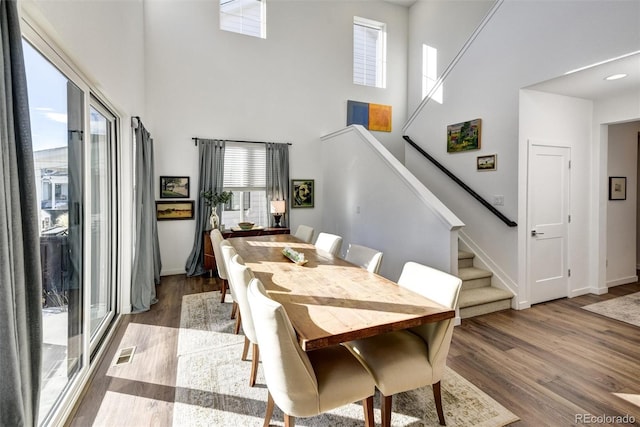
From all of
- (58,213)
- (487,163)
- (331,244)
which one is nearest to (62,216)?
(58,213)

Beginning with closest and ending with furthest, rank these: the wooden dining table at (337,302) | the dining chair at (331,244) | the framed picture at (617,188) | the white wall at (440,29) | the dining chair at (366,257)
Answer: the wooden dining table at (337,302), the dining chair at (366,257), the dining chair at (331,244), the framed picture at (617,188), the white wall at (440,29)

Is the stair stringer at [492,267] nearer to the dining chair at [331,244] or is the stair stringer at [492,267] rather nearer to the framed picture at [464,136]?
the framed picture at [464,136]

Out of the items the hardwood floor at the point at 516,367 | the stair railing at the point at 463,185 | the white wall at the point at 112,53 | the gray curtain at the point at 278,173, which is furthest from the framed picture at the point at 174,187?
the stair railing at the point at 463,185

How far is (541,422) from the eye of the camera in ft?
6.43

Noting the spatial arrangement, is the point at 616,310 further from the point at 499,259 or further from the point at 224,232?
the point at 224,232

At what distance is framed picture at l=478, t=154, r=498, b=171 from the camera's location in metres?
4.09

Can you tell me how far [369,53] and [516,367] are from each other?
644cm

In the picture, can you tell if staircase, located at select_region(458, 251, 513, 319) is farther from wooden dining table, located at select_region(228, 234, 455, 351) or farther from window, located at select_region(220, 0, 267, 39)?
window, located at select_region(220, 0, 267, 39)

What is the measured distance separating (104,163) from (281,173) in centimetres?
312

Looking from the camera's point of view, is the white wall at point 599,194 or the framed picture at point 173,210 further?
the framed picture at point 173,210

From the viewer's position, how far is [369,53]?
691cm

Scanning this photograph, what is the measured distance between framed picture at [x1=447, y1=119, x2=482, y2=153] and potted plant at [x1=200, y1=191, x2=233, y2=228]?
368 cm

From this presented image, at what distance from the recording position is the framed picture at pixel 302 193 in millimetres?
6125

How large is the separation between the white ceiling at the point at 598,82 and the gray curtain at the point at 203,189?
467cm
